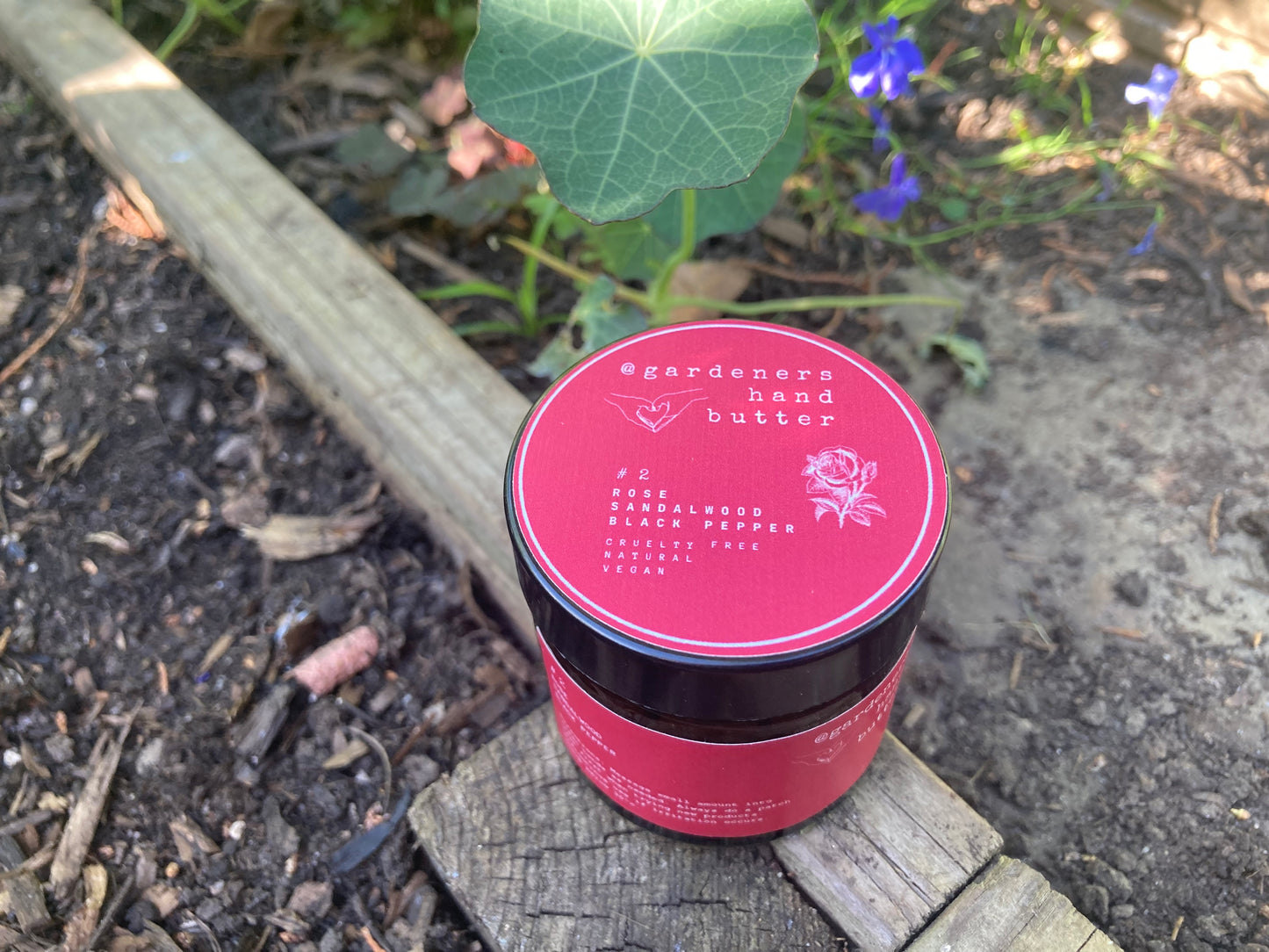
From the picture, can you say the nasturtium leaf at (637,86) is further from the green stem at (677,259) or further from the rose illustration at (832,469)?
the rose illustration at (832,469)

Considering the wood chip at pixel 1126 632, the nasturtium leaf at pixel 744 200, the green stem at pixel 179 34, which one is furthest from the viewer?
the green stem at pixel 179 34

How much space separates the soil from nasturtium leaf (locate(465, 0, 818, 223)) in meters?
0.52

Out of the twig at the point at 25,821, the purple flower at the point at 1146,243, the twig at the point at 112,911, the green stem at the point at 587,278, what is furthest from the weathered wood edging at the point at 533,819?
the purple flower at the point at 1146,243

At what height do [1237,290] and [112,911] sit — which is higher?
[112,911]

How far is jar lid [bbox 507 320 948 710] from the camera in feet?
1.95

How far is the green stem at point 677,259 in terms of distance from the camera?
111cm

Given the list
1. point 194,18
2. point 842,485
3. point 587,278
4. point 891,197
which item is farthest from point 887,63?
point 194,18

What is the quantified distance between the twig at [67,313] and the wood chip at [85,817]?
634 mm

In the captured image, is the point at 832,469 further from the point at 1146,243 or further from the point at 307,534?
the point at 1146,243

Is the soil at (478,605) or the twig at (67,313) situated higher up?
the twig at (67,313)

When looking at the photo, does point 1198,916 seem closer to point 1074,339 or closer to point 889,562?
point 889,562

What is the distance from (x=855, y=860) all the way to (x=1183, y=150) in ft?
4.86

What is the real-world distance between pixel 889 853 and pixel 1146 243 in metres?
1.08

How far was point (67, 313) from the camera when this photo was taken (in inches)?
53.2
